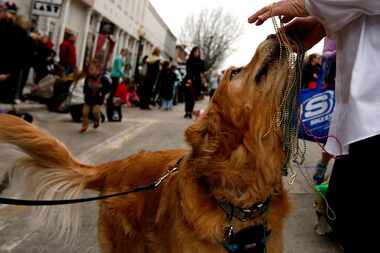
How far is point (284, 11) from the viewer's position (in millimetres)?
2045

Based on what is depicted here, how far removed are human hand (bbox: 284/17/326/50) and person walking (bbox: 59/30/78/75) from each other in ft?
36.5

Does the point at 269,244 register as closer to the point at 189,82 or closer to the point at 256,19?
the point at 256,19

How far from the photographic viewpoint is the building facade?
17891 millimetres

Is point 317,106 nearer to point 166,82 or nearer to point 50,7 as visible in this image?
point 50,7

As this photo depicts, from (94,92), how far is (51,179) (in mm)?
6948

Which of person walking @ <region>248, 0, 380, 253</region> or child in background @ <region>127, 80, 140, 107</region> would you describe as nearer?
person walking @ <region>248, 0, 380, 253</region>

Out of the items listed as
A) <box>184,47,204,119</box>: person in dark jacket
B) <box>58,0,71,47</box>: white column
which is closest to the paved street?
<box>184,47,204,119</box>: person in dark jacket

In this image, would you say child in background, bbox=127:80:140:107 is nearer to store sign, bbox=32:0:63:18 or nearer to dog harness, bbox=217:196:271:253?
store sign, bbox=32:0:63:18

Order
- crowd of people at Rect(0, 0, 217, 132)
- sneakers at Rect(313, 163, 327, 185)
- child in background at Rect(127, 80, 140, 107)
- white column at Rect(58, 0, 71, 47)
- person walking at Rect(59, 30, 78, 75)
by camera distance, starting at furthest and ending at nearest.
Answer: white column at Rect(58, 0, 71, 47), child in background at Rect(127, 80, 140, 107), person walking at Rect(59, 30, 78, 75), crowd of people at Rect(0, 0, 217, 132), sneakers at Rect(313, 163, 327, 185)

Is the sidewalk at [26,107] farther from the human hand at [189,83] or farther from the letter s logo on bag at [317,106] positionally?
the letter s logo on bag at [317,106]

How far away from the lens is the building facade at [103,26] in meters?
17.9

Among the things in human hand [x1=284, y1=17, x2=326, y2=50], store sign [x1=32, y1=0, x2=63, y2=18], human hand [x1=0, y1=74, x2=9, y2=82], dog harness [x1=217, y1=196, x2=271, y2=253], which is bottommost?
dog harness [x1=217, y1=196, x2=271, y2=253]

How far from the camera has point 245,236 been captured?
225 centimetres

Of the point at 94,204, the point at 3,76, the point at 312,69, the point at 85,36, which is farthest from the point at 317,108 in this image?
the point at 85,36
